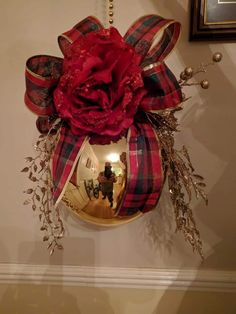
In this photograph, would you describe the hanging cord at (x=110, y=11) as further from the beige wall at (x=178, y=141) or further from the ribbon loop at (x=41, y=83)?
the ribbon loop at (x=41, y=83)

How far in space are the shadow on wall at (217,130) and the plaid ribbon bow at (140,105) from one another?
19 centimetres

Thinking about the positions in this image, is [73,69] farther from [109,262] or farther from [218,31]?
[109,262]

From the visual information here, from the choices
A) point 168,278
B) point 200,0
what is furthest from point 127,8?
point 168,278

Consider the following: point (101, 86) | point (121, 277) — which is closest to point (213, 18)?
point (101, 86)

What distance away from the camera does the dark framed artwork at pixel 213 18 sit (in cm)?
76

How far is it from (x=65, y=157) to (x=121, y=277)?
517mm

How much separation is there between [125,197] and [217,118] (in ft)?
1.28

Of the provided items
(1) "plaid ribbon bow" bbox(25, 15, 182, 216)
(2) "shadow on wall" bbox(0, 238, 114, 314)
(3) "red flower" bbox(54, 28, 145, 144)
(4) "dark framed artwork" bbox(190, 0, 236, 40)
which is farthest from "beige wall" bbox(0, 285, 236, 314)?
(4) "dark framed artwork" bbox(190, 0, 236, 40)

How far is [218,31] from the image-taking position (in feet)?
2.54

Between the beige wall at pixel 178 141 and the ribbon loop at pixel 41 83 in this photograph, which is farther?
the beige wall at pixel 178 141

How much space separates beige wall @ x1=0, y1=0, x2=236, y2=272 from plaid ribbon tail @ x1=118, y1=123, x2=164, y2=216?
Result: 28cm

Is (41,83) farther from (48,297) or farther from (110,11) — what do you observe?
(48,297)

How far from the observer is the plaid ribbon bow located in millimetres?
581

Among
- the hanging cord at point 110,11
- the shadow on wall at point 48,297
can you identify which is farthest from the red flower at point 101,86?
the shadow on wall at point 48,297
